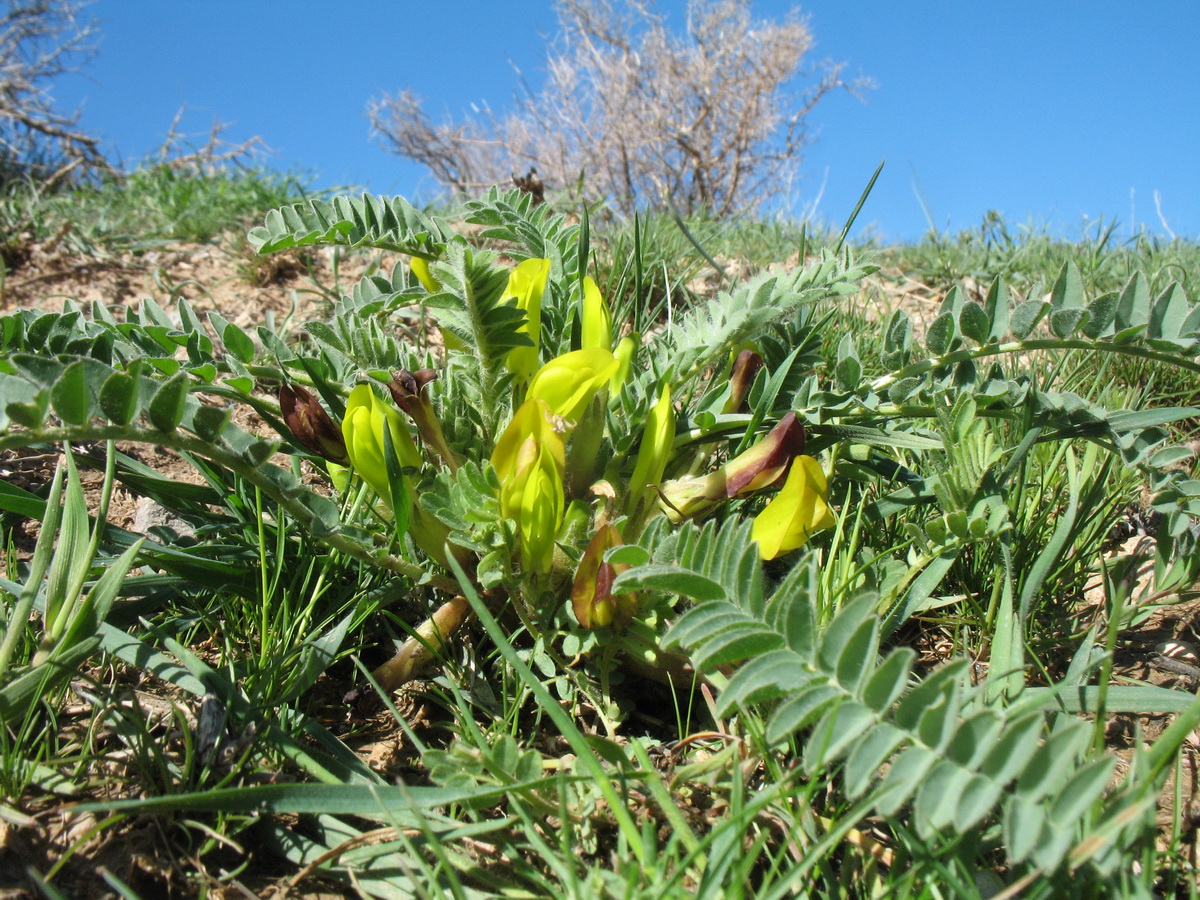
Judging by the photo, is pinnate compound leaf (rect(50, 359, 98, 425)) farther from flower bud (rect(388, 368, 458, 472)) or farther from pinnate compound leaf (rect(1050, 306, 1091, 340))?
pinnate compound leaf (rect(1050, 306, 1091, 340))

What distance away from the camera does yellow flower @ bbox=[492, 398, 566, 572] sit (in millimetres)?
1251

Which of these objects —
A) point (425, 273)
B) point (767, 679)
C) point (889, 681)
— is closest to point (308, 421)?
point (425, 273)

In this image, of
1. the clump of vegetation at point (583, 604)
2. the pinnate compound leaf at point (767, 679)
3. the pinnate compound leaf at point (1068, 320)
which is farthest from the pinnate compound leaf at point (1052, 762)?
the pinnate compound leaf at point (1068, 320)

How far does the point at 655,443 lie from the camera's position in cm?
141

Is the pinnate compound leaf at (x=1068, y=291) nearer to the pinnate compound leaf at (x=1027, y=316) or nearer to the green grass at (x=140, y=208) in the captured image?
the pinnate compound leaf at (x=1027, y=316)

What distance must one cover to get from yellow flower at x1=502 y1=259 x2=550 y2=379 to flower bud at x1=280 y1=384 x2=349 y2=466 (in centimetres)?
34

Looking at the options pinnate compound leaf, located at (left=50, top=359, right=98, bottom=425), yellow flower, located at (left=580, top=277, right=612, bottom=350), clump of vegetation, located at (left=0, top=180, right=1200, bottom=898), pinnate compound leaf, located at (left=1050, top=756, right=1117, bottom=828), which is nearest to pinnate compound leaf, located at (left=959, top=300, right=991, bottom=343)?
clump of vegetation, located at (left=0, top=180, right=1200, bottom=898)

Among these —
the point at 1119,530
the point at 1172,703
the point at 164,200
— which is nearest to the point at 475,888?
the point at 1172,703

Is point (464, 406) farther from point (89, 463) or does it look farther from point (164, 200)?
point (164, 200)

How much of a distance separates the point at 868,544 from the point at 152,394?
4.22 ft

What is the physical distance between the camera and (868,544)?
1.63 m

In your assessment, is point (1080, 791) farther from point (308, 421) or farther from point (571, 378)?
point (308, 421)

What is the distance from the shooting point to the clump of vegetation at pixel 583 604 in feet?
2.84

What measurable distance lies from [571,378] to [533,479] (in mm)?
192
